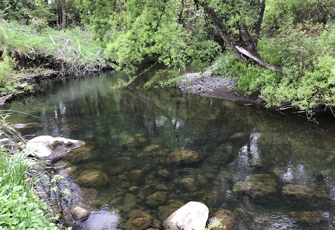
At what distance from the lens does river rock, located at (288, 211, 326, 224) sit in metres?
4.00

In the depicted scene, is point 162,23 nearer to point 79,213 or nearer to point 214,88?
point 214,88

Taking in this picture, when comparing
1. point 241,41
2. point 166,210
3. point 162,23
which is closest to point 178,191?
point 166,210

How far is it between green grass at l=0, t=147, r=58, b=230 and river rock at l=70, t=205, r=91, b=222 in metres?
1.09

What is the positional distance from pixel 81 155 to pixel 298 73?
8169 millimetres

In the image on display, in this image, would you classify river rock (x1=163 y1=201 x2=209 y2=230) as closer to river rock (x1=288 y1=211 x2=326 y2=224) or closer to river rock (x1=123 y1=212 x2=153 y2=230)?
river rock (x1=123 y1=212 x2=153 y2=230)

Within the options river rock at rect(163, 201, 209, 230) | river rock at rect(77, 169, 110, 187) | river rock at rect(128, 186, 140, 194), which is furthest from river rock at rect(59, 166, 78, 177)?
river rock at rect(163, 201, 209, 230)

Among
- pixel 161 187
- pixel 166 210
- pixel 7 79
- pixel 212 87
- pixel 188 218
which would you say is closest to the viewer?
pixel 188 218

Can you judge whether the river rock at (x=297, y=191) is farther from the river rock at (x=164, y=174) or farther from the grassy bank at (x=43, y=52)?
the grassy bank at (x=43, y=52)

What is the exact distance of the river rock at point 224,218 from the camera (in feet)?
12.7

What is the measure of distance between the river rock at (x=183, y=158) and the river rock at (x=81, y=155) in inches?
86.4

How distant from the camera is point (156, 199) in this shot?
4.64 m

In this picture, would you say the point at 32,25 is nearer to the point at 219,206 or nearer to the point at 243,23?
the point at 243,23

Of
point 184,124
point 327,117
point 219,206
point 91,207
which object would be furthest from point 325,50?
point 91,207

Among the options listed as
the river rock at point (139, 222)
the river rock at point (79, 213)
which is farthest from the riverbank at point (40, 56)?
the river rock at point (139, 222)
